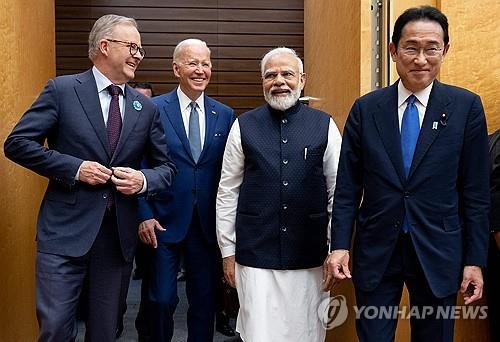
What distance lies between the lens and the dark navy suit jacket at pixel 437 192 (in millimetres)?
1940

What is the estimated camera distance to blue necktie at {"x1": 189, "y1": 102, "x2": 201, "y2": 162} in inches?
113

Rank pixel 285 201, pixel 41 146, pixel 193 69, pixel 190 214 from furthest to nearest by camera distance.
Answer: pixel 193 69 → pixel 190 214 → pixel 285 201 → pixel 41 146

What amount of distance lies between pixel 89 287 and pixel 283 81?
117 centimetres

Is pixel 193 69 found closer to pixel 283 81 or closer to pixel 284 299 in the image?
pixel 283 81

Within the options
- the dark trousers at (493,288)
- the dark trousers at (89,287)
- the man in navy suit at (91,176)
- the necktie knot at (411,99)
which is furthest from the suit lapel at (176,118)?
the dark trousers at (493,288)

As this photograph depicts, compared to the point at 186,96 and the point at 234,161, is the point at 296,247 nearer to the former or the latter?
the point at 234,161

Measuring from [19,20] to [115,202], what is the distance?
45.1 inches

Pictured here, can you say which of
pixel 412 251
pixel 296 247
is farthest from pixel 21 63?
pixel 412 251

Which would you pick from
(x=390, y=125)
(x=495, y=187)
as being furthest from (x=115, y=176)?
(x=495, y=187)

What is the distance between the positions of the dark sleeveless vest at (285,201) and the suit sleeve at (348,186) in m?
0.37

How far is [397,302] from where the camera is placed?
2.04 meters

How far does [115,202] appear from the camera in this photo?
7.69ft

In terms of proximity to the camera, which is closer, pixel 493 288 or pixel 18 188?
pixel 493 288

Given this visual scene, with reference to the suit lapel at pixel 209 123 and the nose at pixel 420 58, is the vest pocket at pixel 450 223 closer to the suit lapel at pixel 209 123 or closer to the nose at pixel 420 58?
the nose at pixel 420 58
